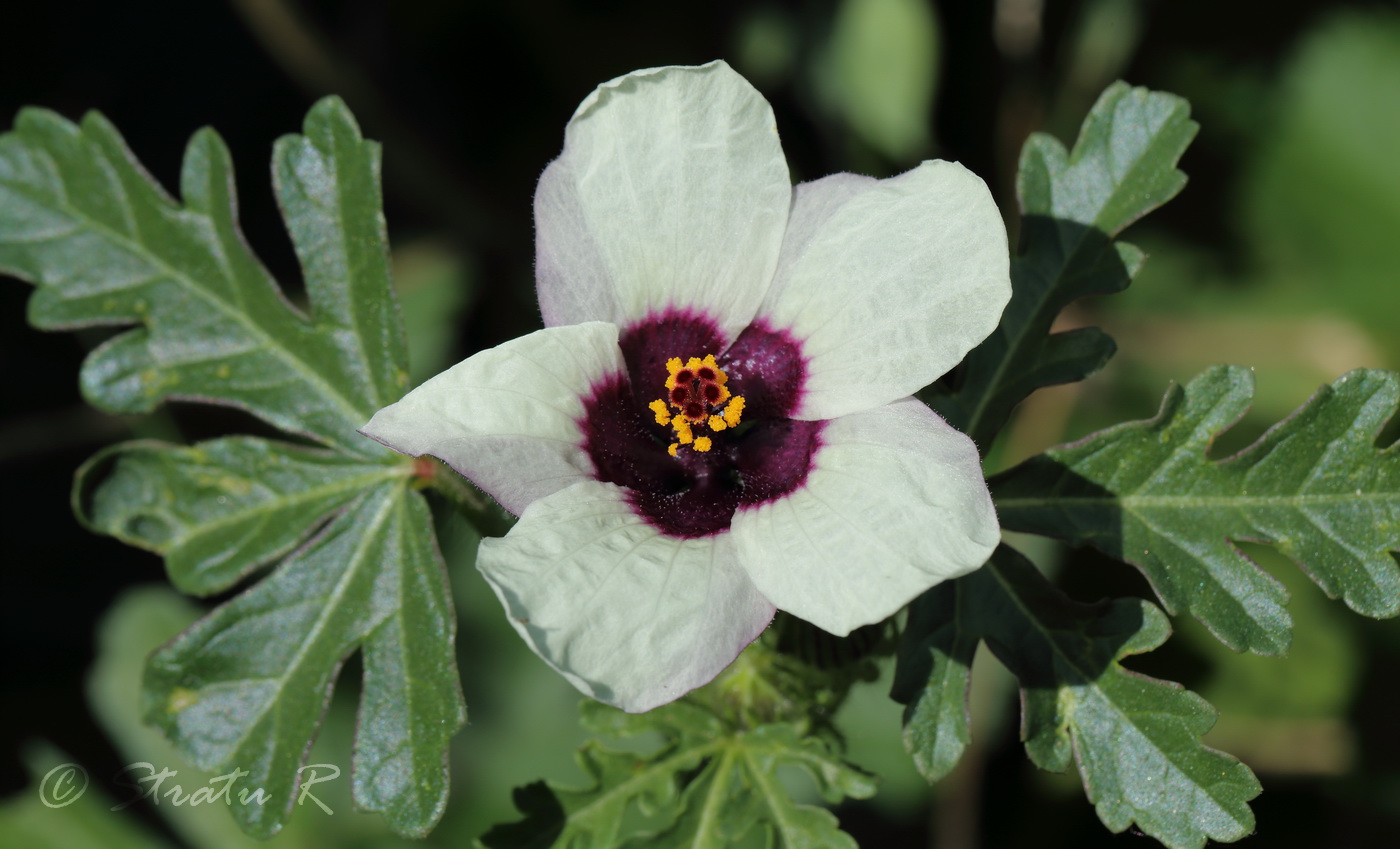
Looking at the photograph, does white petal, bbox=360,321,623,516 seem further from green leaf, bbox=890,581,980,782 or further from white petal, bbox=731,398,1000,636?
green leaf, bbox=890,581,980,782

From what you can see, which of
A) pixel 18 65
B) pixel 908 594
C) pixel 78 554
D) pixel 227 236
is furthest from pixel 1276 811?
pixel 18 65

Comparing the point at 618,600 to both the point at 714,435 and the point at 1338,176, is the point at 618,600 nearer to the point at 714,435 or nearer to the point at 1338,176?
the point at 714,435

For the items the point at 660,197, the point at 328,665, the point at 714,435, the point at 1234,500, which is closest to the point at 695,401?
the point at 714,435

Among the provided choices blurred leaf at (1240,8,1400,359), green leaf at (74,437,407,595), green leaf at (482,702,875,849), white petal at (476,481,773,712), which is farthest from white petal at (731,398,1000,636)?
blurred leaf at (1240,8,1400,359)

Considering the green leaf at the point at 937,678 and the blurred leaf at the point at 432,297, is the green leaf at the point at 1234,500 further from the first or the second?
the blurred leaf at the point at 432,297

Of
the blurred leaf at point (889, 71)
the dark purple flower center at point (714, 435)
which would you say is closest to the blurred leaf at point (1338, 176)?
the blurred leaf at point (889, 71)
